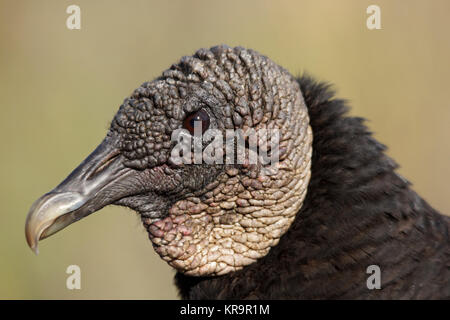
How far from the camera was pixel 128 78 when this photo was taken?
771 centimetres

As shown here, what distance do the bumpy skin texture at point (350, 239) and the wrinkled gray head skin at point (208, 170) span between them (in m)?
0.09

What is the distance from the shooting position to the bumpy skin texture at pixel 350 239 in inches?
121

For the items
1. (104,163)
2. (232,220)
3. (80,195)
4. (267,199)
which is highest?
(104,163)

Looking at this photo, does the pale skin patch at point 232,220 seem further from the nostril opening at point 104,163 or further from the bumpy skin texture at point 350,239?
the nostril opening at point 104,163

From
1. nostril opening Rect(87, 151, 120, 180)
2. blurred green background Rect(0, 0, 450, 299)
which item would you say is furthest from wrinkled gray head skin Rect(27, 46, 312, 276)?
blurred green background Rect(0, 0, 450, 299)

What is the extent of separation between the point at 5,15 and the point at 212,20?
8.75ft

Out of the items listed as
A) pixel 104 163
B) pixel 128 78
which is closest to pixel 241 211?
pixel 104 163

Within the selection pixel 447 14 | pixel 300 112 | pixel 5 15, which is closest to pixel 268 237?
pixel 300 112

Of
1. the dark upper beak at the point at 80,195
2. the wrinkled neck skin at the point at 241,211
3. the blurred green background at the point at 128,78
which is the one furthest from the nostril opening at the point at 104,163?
the blurred green background at the point at 128,78

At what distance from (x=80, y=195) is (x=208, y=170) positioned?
703 mm

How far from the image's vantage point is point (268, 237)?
3.33 m

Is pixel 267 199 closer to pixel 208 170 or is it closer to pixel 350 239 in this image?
pixel 208 170

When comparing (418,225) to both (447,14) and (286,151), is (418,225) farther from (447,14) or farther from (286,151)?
(447,14)

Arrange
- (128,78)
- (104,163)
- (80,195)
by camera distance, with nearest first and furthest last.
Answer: (80,195)
(104,163)
(128,78)
